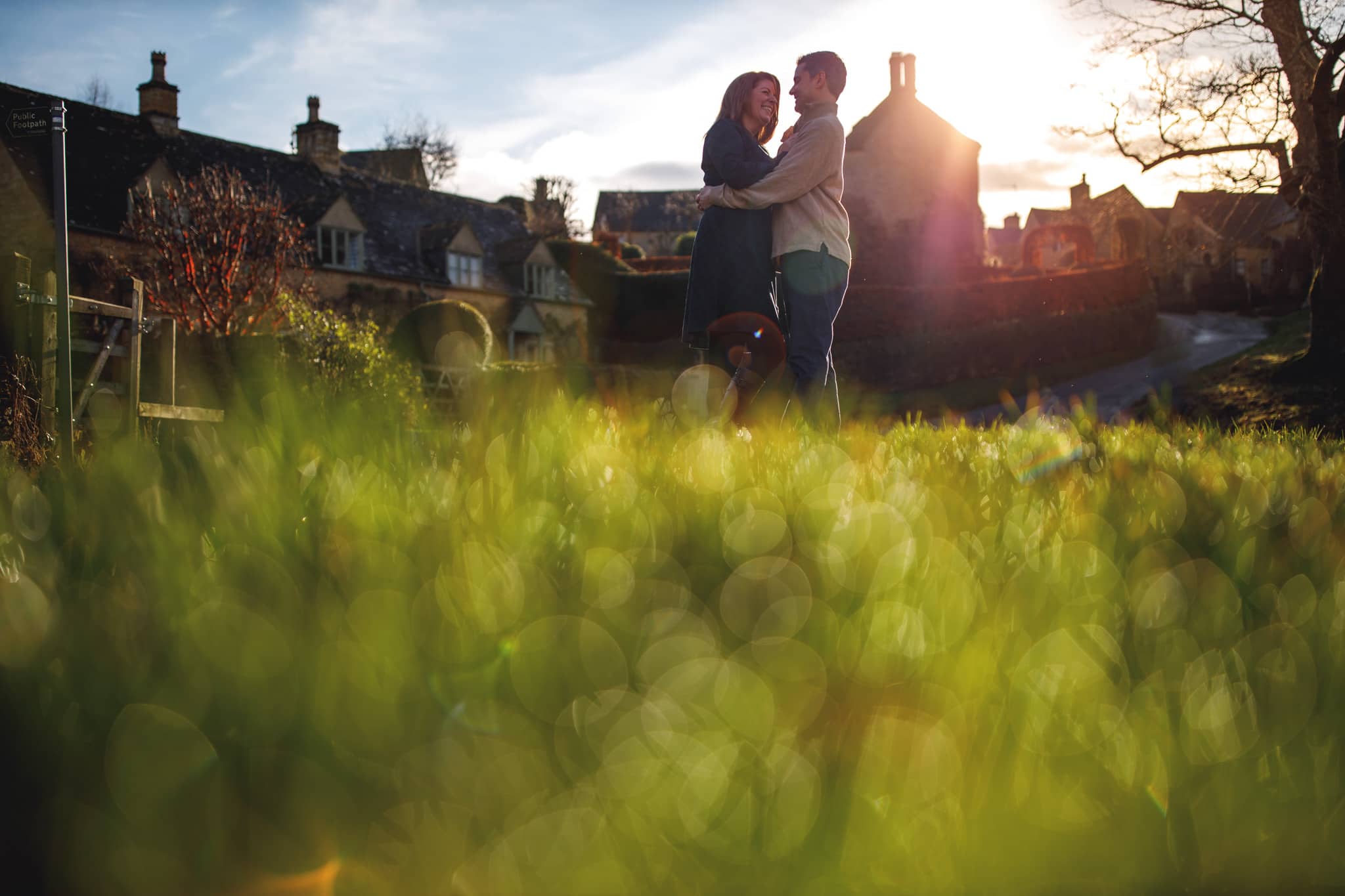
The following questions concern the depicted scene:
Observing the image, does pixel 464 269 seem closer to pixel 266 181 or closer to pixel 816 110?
pixel 266 181

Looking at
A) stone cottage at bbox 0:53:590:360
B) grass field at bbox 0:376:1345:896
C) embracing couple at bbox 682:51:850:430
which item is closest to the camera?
grass field at bbox 0:376:1345:896

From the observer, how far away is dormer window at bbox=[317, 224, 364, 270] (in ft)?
111

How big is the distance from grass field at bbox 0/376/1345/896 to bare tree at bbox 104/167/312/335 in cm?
2058

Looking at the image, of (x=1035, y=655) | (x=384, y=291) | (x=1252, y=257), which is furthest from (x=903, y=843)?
(x=1252, y=257)

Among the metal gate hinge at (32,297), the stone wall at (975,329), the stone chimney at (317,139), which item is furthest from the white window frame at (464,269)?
the metal gate hinge at (32,297)

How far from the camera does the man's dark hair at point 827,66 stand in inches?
219

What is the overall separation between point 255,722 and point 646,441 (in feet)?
5.56

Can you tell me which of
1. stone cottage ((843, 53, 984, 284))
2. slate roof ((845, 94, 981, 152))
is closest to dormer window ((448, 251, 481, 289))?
stone cottage ((843, 53, 984, 284))

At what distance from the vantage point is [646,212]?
316 ft

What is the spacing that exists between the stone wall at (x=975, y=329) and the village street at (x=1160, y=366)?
1.34 metres

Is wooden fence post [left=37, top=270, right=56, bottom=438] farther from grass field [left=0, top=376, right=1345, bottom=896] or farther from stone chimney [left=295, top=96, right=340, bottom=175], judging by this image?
stone chimney [left=295, top=96, right=340, bottom=175]

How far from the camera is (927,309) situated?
2558 centimetres

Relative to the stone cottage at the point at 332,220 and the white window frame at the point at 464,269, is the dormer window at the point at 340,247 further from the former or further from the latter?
the white window frame at the point at 464,269

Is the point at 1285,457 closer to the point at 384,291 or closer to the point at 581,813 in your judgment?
the point at 581,813
